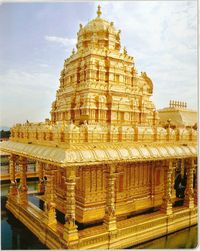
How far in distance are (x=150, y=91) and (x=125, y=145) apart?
7.30m

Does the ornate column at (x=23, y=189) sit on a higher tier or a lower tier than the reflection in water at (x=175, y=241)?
higher

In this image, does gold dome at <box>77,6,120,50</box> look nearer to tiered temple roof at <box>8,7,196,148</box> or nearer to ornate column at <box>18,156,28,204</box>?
tiered temple roof at <box>8,7,196,148</box>

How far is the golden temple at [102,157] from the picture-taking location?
26.7ft

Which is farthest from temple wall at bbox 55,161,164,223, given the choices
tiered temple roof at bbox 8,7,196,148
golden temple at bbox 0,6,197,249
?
tiered temple roof at bbox 8,7,196,148

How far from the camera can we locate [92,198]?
1010 centimetres

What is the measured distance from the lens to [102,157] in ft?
26.1

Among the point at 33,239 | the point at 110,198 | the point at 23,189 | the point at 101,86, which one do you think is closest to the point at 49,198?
the point at 33,239

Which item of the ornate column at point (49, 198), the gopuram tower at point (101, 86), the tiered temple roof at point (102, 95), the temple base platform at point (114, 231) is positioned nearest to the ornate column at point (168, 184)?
the temple base platform at point (114, 231)

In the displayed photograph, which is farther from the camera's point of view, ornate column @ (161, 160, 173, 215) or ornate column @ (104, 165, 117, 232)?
ornate column @ (161, 160, 173, 215)

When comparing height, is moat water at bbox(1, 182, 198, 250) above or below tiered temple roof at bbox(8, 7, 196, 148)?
below

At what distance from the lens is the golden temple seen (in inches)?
320

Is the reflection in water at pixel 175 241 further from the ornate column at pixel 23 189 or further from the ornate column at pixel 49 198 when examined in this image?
the ornate column at pixel 23 189

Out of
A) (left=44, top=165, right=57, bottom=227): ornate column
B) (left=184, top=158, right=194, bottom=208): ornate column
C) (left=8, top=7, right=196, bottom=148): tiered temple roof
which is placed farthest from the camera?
(left=184, top=158, right=194, bottom=208): ornate column

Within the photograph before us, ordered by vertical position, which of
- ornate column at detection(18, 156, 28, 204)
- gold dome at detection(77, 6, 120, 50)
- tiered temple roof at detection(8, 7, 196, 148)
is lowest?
ornate column at detection(18, 156, 28, 204)
